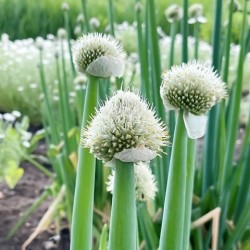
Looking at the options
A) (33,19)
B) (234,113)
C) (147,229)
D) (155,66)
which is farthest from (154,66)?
(33,19)

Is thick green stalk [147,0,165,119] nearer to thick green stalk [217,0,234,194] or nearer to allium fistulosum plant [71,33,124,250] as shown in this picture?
thick green stalk [217,0,234,194]

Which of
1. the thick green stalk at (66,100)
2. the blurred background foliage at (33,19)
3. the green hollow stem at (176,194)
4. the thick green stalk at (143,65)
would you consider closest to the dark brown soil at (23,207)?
the thick green stalk at (66,100)

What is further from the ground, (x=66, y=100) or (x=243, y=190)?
(x=66, y=100)

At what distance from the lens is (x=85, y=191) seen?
35.8 inches

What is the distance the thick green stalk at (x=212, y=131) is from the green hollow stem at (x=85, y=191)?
90 cm

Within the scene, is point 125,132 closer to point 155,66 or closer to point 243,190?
point 155,66

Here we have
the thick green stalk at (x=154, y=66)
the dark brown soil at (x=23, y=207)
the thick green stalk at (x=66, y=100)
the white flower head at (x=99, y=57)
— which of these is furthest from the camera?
the dark brown soil at (x=23, y=207)

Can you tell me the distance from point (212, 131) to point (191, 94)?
Answer: 3.58 feet

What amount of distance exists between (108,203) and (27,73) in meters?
2.39

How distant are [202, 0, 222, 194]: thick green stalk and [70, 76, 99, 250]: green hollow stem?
35.3 inches

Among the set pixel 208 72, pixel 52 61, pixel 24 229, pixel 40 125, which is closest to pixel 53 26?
pixel 52 61

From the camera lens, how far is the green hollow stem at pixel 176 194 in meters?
0.79

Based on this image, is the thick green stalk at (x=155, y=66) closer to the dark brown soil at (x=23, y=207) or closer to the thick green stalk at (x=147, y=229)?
the thick green stalk at (x=147, y=229)

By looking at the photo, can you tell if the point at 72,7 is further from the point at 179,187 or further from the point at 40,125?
the point at 179,187
